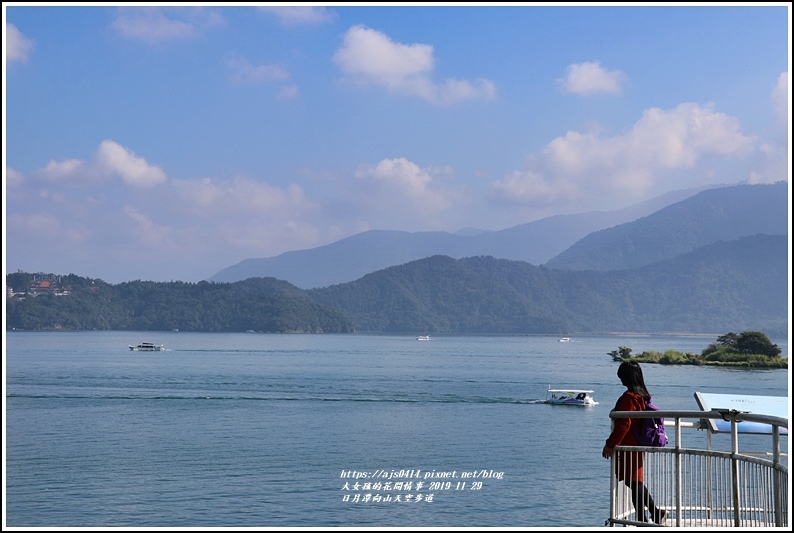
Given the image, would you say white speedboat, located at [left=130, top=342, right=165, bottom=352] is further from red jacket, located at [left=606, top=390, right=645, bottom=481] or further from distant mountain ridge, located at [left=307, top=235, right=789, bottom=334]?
red jacket, located at [left=606, top=390, right=645, bottom=481]

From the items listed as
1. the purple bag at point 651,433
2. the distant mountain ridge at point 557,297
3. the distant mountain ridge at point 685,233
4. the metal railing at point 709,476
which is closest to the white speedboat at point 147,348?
the distant mountain ridge at point 557,297

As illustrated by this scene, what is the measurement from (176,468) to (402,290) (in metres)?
123

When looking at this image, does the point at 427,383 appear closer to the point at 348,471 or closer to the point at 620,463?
the point at 348,471

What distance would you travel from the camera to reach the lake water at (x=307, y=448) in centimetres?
1529

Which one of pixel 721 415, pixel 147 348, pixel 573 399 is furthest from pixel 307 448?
pixel 147 348

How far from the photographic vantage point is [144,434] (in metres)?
25.2

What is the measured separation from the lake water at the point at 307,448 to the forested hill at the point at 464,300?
76.4 metres

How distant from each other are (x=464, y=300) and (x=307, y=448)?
119 meters

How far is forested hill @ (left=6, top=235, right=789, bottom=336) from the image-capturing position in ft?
407

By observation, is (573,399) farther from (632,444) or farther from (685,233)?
(685,233)

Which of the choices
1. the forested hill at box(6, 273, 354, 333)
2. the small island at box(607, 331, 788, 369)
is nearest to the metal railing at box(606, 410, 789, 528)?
the small island at box(607, 331, 788, 369)

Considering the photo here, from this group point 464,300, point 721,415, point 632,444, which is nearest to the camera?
point 721,415

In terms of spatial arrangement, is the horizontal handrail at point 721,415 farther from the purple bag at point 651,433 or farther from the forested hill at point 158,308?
the forested hill at point 158,308

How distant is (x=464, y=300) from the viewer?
5541 inches
